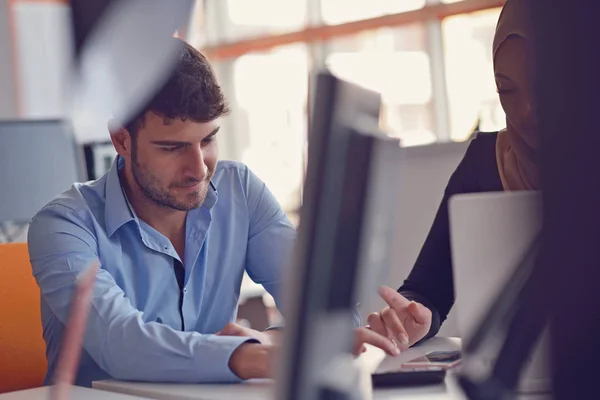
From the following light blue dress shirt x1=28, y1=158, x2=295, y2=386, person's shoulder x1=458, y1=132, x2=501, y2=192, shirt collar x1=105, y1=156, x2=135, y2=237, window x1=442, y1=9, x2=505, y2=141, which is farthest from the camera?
window x1=442, y1=9, x2=505, y2=141

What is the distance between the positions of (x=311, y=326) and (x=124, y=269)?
117 centimetres

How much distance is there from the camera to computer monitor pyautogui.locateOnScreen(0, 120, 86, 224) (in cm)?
288

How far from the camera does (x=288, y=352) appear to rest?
1.83 ft

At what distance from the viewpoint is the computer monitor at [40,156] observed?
9.43 ft

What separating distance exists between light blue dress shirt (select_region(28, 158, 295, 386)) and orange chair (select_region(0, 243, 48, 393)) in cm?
8

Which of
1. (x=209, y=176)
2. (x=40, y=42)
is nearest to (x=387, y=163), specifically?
(x=209, y=176)

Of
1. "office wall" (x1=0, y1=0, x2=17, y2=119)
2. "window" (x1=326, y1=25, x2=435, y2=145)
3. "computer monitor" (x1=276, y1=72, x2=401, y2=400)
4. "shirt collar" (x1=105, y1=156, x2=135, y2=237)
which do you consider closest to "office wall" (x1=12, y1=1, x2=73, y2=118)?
"office wall" (x1=0, y1=0, x2=17, y2=119)

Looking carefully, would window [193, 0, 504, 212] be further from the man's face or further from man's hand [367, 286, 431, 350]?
man's hand [367, 286, 431, 350]

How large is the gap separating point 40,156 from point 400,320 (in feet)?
6.09

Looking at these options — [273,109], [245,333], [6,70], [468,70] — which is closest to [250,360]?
[245,333]

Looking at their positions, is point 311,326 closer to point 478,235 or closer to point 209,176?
point 478,235

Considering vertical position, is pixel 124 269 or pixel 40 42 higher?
pixel 40 42

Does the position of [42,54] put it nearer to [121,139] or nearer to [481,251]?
[121,139]

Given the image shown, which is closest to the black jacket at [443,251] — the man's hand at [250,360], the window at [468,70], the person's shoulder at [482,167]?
the person's shoulder at [482,167]
